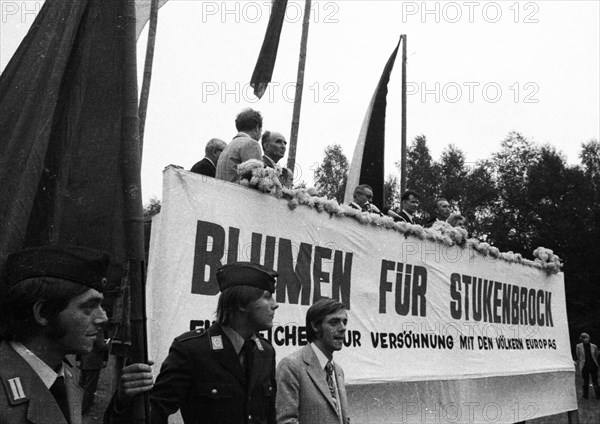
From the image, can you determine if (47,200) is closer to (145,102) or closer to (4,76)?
(4,76)

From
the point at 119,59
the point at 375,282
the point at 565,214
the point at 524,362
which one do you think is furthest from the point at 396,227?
the point at 565,214

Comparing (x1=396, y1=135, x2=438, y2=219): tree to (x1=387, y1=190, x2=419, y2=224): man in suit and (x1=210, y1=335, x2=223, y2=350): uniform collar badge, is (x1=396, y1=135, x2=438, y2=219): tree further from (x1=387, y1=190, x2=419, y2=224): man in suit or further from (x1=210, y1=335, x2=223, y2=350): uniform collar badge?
(x1=210, y1=335, x2=223, y2=350): uniform collar badge

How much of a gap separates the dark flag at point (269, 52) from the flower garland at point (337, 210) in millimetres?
2973

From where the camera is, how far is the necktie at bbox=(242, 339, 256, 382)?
3.01 meters

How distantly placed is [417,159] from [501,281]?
48.0m

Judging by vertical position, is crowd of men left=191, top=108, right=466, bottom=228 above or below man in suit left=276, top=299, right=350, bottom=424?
above

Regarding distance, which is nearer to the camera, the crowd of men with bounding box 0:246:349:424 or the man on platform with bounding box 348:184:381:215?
the crowd of men with bounding box 0:246:349:424

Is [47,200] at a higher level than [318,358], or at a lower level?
higher

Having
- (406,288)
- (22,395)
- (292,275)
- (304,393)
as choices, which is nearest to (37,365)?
(22,395)

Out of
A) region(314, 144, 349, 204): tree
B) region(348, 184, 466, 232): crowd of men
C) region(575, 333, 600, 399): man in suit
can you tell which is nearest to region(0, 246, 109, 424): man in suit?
region(348, 184, 466, 232): crowd of men

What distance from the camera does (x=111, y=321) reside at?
2.52 meters

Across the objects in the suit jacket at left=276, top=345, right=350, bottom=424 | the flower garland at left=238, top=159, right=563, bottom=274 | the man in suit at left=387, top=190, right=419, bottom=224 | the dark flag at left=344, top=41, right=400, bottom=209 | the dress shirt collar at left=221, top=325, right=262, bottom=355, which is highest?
the dark flag at left=344, top=41, right=400, bottom=209

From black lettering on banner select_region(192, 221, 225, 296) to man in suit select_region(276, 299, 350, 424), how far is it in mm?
954

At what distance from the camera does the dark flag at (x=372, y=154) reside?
10.6 m
